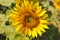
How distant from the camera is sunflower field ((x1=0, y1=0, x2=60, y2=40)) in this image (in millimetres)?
693

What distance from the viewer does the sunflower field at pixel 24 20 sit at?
0.69 metres

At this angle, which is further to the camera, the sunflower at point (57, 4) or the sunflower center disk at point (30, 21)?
the sunflower at point (57, 4)

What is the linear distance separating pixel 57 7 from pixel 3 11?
0.79ft

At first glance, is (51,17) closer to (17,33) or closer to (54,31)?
(54,31)

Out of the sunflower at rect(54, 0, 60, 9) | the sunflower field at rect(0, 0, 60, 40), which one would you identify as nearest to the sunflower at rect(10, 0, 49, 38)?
the sunflower field at rect(0, 0, 60, 40)

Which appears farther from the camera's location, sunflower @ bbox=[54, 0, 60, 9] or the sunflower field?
sunflower @ bbox=[54, 0, 60, 9]

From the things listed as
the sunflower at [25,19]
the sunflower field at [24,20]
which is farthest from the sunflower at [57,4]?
the sunflower at [25,19]

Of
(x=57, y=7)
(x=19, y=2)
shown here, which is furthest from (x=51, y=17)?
(x=19, y=2)

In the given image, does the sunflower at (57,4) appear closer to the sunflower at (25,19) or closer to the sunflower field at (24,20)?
the sunflower field at (24,20)

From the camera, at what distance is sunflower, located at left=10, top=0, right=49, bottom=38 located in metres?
0.69

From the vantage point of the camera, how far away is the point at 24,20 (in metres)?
0.70

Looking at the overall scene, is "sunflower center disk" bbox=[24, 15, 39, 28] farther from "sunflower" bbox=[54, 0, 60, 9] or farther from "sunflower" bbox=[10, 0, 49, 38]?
"sunflower" bbox=[54, 0, 60, 9]

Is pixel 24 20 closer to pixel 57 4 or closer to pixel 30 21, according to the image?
pixel 30 21

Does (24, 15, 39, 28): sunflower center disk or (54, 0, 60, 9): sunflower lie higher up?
(54, 0, 60, 9): sunflower
